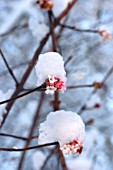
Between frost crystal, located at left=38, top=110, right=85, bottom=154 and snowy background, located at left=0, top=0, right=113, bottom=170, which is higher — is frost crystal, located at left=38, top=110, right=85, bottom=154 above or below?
below

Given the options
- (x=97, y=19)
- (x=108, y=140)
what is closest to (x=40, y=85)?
(x=108, y=140)

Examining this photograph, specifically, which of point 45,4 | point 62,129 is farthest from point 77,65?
point 62,129

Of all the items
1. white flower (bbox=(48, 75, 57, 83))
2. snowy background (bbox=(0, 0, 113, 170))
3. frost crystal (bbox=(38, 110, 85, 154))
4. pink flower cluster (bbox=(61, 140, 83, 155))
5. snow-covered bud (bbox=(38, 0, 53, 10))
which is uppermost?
snowy background (bbox=(0, 0, 113, 170))

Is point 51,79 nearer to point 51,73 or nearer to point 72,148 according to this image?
point 51,73

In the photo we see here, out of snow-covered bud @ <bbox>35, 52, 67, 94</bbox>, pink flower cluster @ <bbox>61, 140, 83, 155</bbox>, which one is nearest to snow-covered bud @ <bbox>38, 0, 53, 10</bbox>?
snow-covered bud @ <bbox>35, 52, 67, 94</bbox>

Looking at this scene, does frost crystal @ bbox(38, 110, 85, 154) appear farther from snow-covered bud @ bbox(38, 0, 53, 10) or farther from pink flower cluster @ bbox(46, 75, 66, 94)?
→ snow-covered bud @ bbox(38, 0, 53, 10)

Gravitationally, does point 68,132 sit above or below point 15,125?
below

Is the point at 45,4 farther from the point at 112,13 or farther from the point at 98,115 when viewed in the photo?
the point at 112,13
